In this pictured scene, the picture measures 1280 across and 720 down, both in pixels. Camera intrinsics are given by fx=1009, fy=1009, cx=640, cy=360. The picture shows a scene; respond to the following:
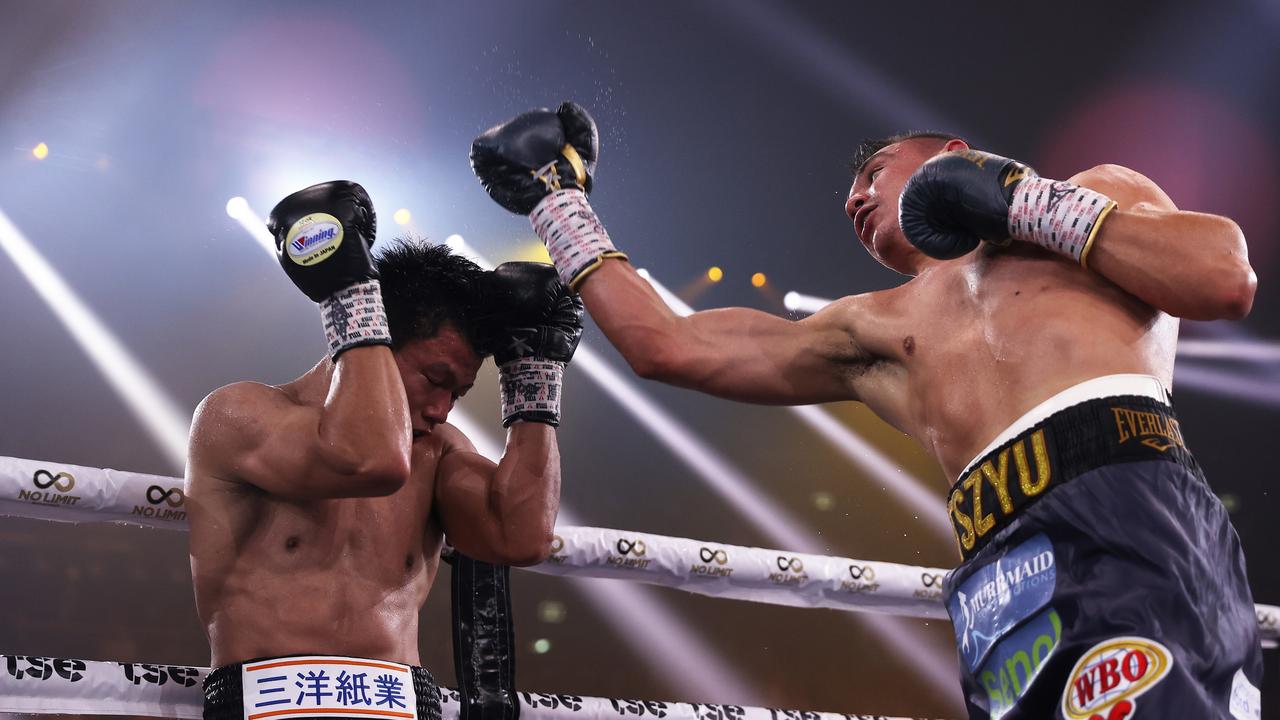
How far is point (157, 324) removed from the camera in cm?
600

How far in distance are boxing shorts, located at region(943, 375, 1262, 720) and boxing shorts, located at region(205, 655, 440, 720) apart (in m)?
0.96

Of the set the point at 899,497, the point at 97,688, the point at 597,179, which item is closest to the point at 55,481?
the point at 97,688

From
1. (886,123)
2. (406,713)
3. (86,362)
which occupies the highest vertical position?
(886,123)

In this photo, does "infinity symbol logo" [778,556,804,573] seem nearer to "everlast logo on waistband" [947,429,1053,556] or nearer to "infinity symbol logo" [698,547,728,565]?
"infinity symbol logo" [698,547,728,565]

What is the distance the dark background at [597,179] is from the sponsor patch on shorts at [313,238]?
3.92m

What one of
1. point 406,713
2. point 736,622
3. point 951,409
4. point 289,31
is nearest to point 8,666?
point 406,713

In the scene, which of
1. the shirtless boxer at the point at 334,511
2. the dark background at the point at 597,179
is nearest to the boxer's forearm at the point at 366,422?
the shirtless boxer at the point at 334,511

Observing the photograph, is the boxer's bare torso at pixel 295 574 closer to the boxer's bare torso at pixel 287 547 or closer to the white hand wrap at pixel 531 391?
the boxer's bare torso at pixel 287 547

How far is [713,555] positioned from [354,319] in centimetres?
98

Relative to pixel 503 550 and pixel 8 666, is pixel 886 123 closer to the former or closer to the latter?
pixel 503 550

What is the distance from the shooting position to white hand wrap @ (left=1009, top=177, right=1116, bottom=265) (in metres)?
1.41

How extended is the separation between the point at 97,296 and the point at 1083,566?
19.4ft

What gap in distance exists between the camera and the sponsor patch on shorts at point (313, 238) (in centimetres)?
180

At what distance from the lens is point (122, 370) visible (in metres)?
5.91
